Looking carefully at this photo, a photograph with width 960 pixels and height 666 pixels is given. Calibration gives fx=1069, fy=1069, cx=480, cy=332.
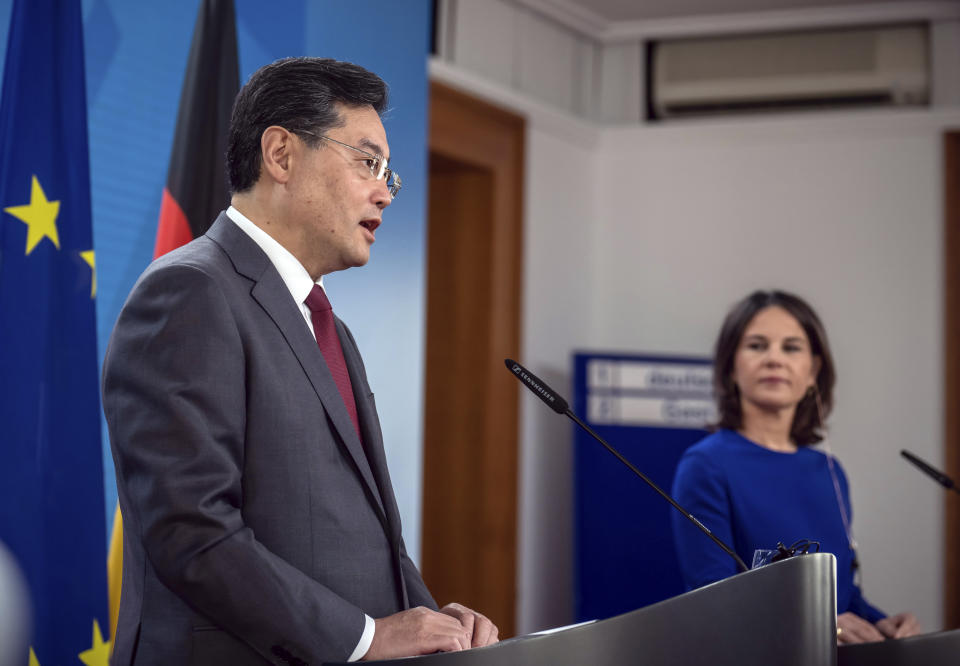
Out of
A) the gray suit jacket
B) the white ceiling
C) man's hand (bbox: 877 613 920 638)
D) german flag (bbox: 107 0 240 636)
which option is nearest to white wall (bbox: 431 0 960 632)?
the white ceiling

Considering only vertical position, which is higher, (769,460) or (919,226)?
(919,226)

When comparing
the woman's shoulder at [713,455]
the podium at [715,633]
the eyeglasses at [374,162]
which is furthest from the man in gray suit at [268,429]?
the woman's shoulder at [713,455]

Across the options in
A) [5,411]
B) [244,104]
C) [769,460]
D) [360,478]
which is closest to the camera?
[360,478]

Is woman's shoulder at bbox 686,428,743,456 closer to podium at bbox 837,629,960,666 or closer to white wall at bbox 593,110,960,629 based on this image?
podium at bbox 837,629,960,666

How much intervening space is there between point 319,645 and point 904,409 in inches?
159

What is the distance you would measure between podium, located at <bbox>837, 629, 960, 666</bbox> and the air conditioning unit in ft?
11.9

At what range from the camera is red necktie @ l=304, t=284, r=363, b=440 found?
152 centimetres

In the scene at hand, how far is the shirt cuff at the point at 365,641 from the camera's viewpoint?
128 cm

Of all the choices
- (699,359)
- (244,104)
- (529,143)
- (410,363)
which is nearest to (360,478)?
(244,104)

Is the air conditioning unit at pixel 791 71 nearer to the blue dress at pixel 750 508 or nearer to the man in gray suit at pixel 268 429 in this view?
the blue dress at pixel 750 508

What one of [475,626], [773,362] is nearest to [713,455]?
[773,362]

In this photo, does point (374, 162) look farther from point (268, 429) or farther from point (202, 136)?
point (202, 136)

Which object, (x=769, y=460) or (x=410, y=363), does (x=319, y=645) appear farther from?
(x=410, y=363)

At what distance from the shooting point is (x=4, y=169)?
198 centimetres
